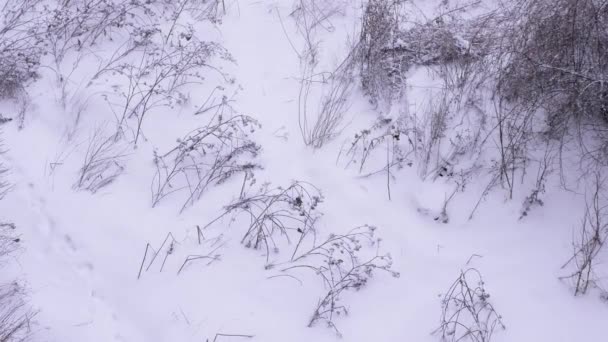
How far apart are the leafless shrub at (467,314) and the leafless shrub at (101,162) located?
2.37 m

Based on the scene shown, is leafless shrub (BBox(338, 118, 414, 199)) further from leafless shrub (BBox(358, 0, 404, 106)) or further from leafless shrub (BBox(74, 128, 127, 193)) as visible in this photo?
leafless shrub (BBox(74, 128, 127, 193))

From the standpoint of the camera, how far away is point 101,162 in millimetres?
3541

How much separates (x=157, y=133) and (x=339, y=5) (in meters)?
2.24

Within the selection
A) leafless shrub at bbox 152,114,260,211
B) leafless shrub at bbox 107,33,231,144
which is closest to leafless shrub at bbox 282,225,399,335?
leafless shrub at bbox 152,114,260,211

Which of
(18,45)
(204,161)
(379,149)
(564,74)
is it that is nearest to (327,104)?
(379,149)

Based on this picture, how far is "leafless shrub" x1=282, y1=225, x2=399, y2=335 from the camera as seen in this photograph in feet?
9.14

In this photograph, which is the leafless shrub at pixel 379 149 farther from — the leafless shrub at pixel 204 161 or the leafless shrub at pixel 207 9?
the leafless shrub at pixel 207 9

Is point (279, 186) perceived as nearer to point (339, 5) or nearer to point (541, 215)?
point (541, 215)

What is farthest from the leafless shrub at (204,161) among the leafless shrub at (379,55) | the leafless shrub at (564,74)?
the leafless shrub at (564,74)

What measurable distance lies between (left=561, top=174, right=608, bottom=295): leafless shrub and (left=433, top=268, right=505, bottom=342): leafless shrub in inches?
19.9

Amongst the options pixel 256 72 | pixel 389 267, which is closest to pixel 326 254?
pixel 389 267

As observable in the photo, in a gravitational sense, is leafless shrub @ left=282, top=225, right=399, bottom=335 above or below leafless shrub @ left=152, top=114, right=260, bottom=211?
below

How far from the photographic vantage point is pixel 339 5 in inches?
191

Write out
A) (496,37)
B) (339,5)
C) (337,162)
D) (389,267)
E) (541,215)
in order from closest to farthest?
(389,267) < (541,215) < (337,162) < (496,37) < (339,5)
